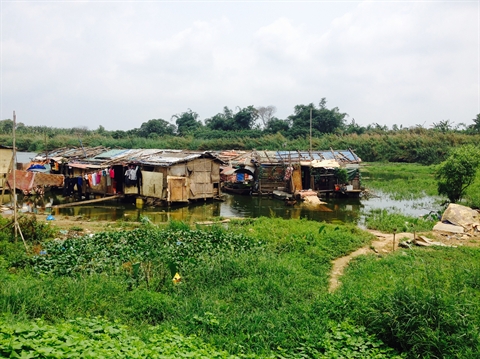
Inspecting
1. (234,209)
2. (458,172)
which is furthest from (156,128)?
(458,172)

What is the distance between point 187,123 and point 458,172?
45.7 metres

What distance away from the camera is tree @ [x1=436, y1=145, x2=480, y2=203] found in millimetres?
17375

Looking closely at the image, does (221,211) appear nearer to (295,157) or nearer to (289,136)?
(295,157)

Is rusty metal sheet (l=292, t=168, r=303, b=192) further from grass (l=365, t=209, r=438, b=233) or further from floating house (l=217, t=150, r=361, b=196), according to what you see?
grass (l=365, t=209, r=438, b=233)

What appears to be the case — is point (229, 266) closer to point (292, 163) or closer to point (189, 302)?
point (189, 302)

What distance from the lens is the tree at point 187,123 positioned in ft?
188

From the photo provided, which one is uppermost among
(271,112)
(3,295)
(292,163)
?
(271,112)

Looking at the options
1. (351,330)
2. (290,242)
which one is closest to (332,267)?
(290,242)

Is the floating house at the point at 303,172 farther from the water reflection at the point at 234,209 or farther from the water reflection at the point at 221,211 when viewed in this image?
the water reflection at the point at 221,211

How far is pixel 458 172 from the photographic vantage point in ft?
57.6

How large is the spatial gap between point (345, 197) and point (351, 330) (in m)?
18.2

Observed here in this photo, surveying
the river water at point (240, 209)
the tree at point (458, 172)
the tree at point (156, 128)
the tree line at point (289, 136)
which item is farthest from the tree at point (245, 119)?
the tree at point (458, 172)

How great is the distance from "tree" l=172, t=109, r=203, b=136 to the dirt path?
45118mm

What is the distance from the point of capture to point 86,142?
51.8 metres
